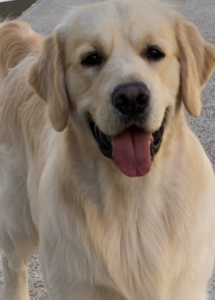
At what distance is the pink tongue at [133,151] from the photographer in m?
2.60

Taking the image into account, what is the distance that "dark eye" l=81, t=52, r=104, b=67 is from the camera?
2641mm

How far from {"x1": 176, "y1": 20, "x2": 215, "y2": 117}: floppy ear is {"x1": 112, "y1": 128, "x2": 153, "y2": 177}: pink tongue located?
0.85 ft

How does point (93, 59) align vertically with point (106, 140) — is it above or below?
above

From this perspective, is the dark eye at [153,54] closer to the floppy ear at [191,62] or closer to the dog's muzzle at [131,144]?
the floppy ear at [191,62]

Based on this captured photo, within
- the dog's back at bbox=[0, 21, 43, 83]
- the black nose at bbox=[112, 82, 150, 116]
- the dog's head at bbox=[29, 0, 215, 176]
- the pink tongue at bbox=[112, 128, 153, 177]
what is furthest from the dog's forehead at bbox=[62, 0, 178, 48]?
the dog's back at bbox=[0, 21, 43, 83]

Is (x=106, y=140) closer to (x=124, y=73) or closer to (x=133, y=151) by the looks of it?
(x=133, y=151)

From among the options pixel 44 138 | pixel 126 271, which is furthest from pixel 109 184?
pixel 44 138

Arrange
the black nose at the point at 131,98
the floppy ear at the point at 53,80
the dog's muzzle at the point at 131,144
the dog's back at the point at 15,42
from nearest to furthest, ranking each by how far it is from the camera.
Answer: the black nose at the point at 131,98 < the dog's muzzle at the point at 131,144 < the floppy ear at the point at 53,80 < the dog's back at the point at 15,42

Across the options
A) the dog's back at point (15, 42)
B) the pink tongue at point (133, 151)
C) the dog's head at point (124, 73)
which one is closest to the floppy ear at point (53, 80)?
the dog's head at point (124, 73)

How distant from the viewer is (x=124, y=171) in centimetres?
264

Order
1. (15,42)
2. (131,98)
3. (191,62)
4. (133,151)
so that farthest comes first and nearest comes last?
(15,42) → (191,62) → (133,151) → (131,98)

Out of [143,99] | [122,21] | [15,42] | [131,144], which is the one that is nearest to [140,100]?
[143,99]

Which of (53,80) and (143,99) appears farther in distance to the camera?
(53,80)

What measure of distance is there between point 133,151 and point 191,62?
457 millimetres
